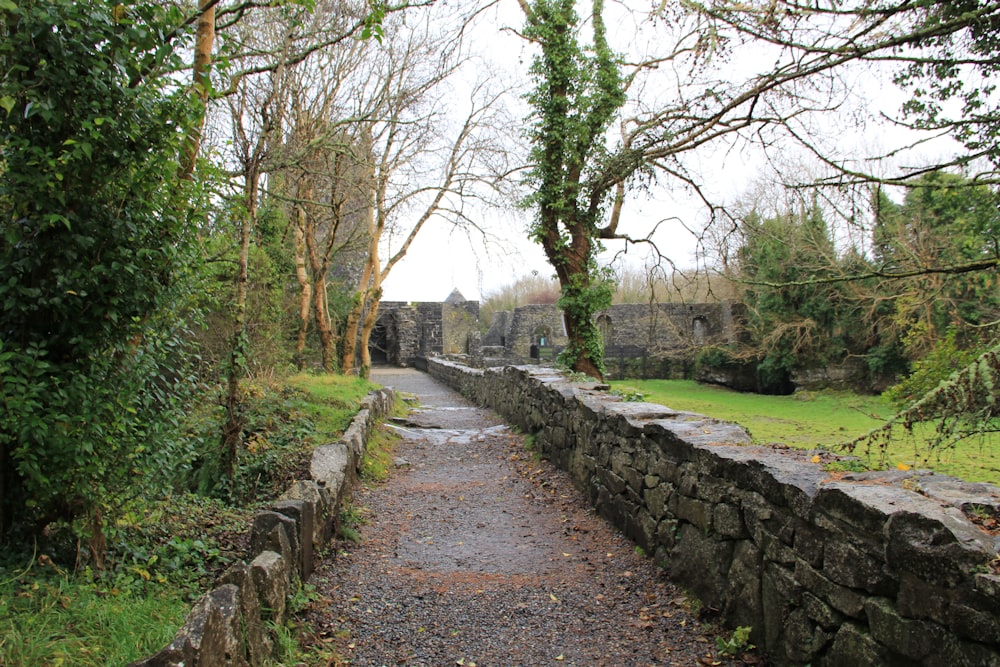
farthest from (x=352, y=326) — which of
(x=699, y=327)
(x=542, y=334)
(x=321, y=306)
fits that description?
(x=699, y=327)

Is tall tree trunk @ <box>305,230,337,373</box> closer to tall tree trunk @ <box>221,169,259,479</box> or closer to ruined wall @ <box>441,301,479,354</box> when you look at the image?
tall tree trunk @ <box>221,169,259,479</box>

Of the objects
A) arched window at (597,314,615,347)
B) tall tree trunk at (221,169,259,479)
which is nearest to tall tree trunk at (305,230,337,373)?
tall tree trunk at (221,169,259,479)

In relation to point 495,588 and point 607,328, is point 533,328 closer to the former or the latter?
point 607,328

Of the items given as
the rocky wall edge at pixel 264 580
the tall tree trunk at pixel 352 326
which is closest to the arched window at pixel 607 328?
the tall tree trunk at pixel 352 326

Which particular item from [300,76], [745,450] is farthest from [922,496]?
[300,76]

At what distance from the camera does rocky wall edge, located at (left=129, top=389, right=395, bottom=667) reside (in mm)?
2363

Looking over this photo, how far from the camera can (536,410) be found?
9.58 m

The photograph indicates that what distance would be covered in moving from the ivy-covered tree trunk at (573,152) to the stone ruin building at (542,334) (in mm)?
11646

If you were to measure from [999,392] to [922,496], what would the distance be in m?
0.90

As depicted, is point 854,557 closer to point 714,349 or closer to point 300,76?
point 300,76

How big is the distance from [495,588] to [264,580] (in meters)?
1.78

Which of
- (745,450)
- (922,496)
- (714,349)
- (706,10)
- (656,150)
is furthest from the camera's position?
(714,349)

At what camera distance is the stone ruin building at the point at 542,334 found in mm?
26062

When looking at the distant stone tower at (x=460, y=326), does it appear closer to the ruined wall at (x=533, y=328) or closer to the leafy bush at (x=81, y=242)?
the ruined wall at (x=533, y=328)
